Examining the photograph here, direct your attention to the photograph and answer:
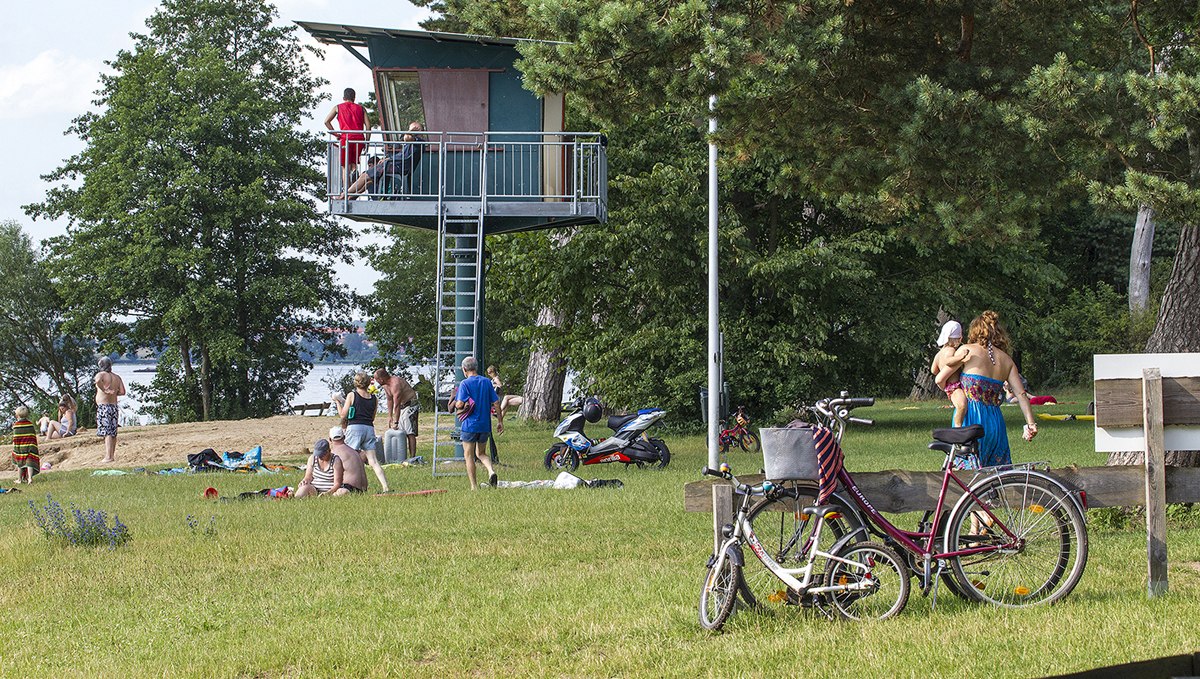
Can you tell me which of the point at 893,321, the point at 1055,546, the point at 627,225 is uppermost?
the point at 627,225

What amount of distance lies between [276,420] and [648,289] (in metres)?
13.0

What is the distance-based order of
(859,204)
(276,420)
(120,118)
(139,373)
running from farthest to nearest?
(139,373) < (120,118) < (276,420) < (859,204)

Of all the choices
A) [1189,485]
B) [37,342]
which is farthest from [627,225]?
[37,342]

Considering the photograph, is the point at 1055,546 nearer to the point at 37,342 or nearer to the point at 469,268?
the point at 469,268

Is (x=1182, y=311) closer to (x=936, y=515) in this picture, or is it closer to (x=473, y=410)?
(x=936, y=515)

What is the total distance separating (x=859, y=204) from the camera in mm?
16922

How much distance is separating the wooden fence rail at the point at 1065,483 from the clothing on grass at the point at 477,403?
9.95 meters

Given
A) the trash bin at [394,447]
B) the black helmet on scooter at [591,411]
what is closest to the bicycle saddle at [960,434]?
the black helmet on scooter at [591,411]

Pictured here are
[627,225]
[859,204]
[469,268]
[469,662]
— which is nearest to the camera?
[469,662]

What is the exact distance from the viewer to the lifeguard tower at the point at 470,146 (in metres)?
24.1

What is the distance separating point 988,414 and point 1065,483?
270 centimetres

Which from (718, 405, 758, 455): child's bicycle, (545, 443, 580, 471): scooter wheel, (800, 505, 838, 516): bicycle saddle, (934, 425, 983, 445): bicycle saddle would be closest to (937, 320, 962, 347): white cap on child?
(934, 425, 983, 445): bicycle saddle

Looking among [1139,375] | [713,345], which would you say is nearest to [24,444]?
[713,345]

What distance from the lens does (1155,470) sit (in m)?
8.30
